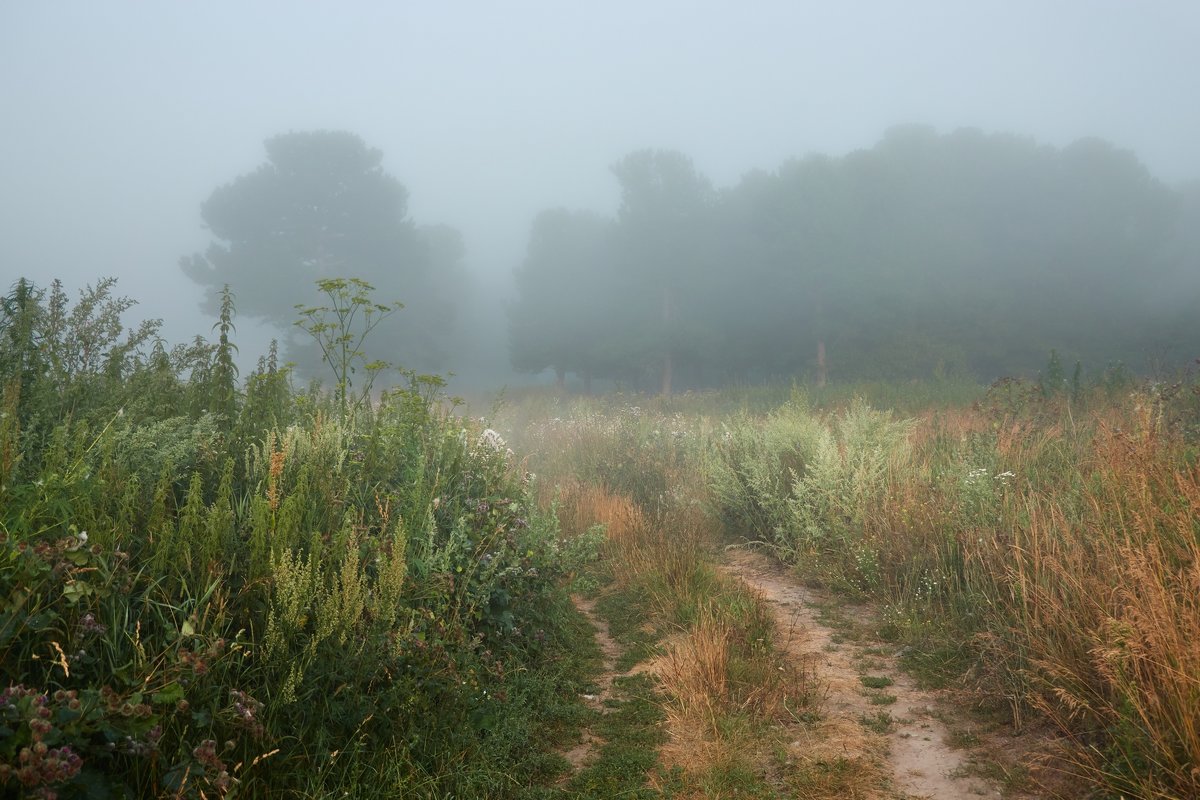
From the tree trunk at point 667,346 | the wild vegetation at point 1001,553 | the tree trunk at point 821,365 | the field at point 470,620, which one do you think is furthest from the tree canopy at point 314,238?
the field at point 470,620

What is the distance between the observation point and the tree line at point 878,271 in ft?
116

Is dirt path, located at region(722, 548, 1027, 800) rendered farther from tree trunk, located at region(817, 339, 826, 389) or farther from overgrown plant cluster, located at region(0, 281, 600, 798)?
tree trunk, located at region(817, 339, 826, 389)

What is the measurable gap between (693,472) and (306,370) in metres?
32.9

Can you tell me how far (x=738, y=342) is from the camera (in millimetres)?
39969

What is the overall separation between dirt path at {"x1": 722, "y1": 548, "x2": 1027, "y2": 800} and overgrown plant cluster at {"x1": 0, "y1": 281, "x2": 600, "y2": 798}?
5.16 ft

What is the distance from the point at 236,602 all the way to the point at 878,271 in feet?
123

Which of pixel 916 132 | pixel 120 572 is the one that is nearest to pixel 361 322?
pixel 916 132

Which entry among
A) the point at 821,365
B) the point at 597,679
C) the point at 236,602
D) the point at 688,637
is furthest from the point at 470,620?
the point at 821,365

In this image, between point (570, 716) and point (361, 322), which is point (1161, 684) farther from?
point (361, 322)

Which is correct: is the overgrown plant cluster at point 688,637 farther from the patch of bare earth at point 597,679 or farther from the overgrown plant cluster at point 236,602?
the overgrown plant cluster at point 236,602

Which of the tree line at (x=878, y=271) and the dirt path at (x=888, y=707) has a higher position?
the tree line at (x=878, y=271)

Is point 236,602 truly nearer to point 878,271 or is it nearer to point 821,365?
point 821,365

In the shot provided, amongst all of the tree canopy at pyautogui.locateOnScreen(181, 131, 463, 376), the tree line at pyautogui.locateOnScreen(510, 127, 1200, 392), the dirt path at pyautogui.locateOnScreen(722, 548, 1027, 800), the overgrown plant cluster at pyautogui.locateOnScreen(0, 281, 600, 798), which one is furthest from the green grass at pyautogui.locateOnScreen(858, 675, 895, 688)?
the tree canopy at pyautogui.locateOnScreen(181, 131, 463, 376)

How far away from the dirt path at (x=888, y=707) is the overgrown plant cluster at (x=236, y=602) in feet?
5.16
